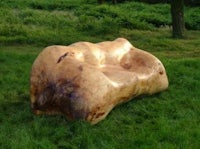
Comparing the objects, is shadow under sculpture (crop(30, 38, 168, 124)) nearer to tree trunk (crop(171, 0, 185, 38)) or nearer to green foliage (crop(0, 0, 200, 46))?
green foliage (crop(0, 0, 200, 46))

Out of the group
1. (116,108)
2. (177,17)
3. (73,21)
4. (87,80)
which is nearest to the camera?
(87,80)

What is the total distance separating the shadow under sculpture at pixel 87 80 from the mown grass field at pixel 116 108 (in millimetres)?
152

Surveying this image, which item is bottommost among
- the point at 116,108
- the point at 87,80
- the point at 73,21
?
the point at 73,21

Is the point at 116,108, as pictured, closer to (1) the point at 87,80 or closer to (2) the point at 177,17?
(1) the point at 87,80

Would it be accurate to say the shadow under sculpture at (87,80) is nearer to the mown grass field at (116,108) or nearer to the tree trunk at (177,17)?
the mown grass field at (116,108)

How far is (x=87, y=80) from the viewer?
5410 millimetres

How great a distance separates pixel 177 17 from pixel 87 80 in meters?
6.57

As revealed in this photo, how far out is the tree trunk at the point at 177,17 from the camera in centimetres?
1134

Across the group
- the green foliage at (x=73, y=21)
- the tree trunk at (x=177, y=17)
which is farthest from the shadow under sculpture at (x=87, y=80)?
the tree trunk at (x=177, y=17)

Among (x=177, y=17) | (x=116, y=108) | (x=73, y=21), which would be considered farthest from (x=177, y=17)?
(x=116, y=108)

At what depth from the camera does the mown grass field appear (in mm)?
5078

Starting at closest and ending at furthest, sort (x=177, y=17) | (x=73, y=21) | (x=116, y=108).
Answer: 1. (x=116, y=108)
2. (x=177, y=17)
3. (x=73, y=21)

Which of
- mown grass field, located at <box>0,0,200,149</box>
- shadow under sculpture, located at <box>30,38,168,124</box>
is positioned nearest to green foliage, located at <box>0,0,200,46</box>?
mown grass field, located at <box>0,0,200,149</box>

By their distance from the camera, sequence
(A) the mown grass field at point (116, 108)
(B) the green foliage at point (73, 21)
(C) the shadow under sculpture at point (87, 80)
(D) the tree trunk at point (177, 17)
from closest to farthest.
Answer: (A) the mown grass field at point (116, 108) < (C) the shadow under sculpture at point (87, 80) < (B) the green foliage at point (73, 21) < (D) the tree trunk at point (177, 17)
